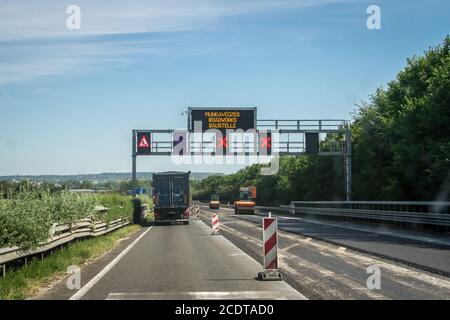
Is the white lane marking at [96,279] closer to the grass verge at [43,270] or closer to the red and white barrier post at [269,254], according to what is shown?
the grass verge at [43,270]

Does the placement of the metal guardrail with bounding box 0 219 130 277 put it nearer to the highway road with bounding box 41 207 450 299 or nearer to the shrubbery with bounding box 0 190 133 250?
the shrubbery with bounding box 0 190 133 250

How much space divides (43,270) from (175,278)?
300cm

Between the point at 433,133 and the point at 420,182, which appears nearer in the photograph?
the point at 433,133

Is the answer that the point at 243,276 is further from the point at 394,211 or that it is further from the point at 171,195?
the point at 171,195

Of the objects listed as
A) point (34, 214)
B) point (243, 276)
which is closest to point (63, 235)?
point (34, 214)

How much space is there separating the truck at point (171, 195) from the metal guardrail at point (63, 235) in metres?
10.2

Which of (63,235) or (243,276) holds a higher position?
(63,235)

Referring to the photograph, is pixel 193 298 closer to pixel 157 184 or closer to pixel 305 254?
pixel 305 254

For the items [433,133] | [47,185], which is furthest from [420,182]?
[47,185]

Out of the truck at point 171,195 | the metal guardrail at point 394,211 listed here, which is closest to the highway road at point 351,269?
the metal guardrail at point 394,211

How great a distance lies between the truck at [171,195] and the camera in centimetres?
4062

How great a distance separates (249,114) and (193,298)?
121 feet
